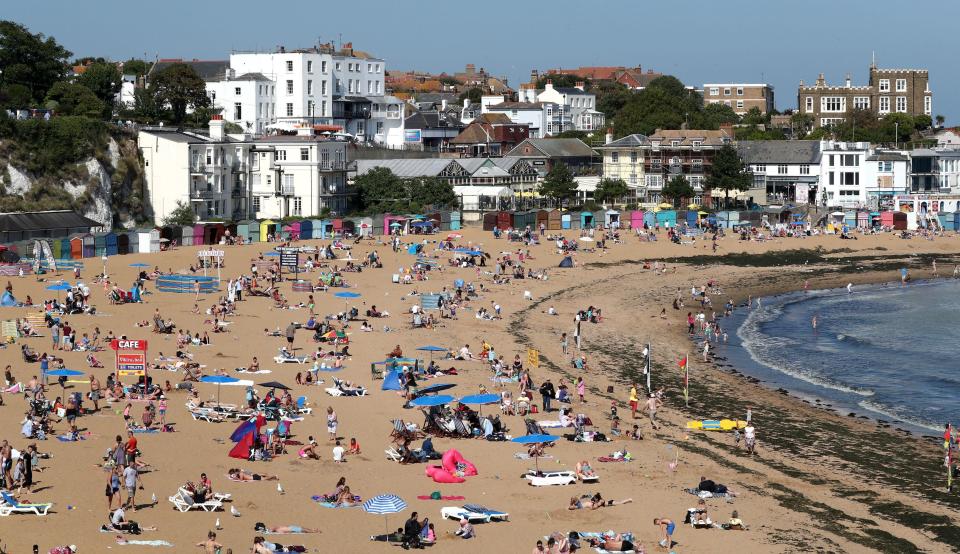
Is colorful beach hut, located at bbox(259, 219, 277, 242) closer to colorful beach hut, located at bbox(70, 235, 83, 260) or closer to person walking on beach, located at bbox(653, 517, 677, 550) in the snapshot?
colorful beach hut, located at bbox(70, 235, 83, 260)

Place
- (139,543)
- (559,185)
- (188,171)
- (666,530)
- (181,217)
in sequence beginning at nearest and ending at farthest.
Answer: (139,543) < (666,530) < (181,217) < (188,171) < (559,185)

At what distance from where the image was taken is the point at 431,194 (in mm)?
79938

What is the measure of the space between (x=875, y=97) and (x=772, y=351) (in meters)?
93.7

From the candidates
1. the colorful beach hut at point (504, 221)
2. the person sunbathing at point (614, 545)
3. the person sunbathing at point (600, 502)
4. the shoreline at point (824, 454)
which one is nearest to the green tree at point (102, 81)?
Result: the colorful beach hut at point (504, 221)

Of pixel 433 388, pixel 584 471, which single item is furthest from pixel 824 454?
pixel 433 388

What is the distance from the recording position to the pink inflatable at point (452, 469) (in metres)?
24.6

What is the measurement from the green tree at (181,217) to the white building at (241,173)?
1.14m

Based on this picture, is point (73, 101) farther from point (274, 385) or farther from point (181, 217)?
point (274, 385)

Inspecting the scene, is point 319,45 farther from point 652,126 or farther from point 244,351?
point 244,351

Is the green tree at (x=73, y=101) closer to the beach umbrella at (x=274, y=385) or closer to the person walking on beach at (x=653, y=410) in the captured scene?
the beach umbrella at (x=274, y=385)

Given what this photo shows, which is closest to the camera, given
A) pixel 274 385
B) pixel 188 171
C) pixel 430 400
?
pixel 430 400

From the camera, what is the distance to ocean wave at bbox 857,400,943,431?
3231 centimetres

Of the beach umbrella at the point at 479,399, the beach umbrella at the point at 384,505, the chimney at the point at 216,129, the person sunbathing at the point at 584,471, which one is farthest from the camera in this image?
the chimney at the point at 216,129

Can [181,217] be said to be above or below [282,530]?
above
